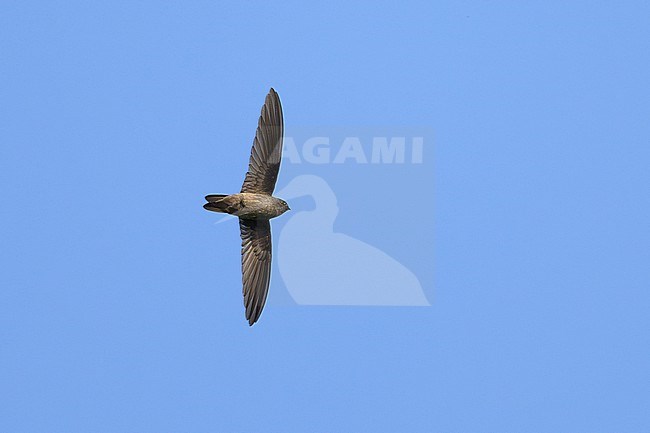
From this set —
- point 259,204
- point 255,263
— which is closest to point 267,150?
point 259,204

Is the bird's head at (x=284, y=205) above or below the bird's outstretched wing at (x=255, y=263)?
above

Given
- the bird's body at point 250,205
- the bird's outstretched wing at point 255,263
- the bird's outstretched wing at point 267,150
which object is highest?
the bird's outstretched wing at point 267,150

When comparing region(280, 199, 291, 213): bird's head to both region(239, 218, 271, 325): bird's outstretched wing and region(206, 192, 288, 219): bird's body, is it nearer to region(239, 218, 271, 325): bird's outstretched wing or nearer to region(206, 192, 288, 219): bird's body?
region(206, 192, 288, 219): bird's body

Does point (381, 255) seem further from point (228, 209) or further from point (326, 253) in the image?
point (228, 209)

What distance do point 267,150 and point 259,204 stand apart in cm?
38

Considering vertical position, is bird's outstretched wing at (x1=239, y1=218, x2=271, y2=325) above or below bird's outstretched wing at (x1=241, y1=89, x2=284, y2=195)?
below

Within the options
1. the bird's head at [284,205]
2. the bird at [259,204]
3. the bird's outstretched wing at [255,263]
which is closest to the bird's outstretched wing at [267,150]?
the bird at [259,204]

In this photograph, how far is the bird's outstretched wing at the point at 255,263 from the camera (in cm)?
919

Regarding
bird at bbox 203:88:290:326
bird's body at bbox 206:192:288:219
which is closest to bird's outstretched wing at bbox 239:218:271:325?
bird at bbox 203:88:290:326

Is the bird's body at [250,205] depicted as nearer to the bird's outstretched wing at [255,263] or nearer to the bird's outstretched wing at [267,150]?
the bird's outstretched wing at [267,150]

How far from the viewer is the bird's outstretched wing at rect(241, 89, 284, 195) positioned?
8.95m

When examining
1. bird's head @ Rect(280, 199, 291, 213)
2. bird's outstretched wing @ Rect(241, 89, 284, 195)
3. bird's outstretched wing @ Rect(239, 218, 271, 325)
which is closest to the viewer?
bird's outstretched wing @ Rect(241, 89, 284, 195)

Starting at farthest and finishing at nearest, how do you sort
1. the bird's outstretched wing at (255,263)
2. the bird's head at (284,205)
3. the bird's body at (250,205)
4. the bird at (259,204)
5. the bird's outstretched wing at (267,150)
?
the bird's outstretched wing at (255,263)
the bird's head at (284,205)
the bird's outstretched wing at (267,150)
the bird at (259,204)
the bird's body at (250,205)

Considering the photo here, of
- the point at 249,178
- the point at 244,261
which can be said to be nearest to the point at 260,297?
the point at 244,261
